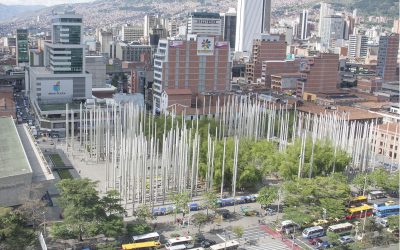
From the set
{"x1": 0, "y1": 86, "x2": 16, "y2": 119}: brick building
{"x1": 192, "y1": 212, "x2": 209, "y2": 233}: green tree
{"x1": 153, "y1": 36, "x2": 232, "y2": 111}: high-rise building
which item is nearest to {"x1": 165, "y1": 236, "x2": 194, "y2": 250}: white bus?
{"x1": 192, "y1": 212, "x2": 209, "y2": 233}: green tree

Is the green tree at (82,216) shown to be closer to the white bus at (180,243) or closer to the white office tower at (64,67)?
the white bus at (180,243)

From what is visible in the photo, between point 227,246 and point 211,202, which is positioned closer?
point 227,246

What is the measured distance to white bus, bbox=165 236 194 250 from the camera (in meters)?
32.4

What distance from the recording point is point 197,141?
4362cm

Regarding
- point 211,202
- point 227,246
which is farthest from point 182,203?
point 227,246

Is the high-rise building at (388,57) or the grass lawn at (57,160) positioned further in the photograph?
the high-rise building at (388,57)

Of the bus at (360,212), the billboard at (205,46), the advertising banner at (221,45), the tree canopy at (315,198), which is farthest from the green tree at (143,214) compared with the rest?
the advertising banner at (221,45)

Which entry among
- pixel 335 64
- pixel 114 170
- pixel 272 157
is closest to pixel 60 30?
pixel 114 170

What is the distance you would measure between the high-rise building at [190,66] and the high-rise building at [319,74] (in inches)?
888

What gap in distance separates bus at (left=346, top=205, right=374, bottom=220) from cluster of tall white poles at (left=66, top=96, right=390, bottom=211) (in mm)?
6416

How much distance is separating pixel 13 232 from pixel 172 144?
1926cm

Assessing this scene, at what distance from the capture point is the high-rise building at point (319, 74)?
9712 centimetres

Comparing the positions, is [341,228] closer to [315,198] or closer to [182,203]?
[315,198]

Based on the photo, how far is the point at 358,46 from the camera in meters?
169
